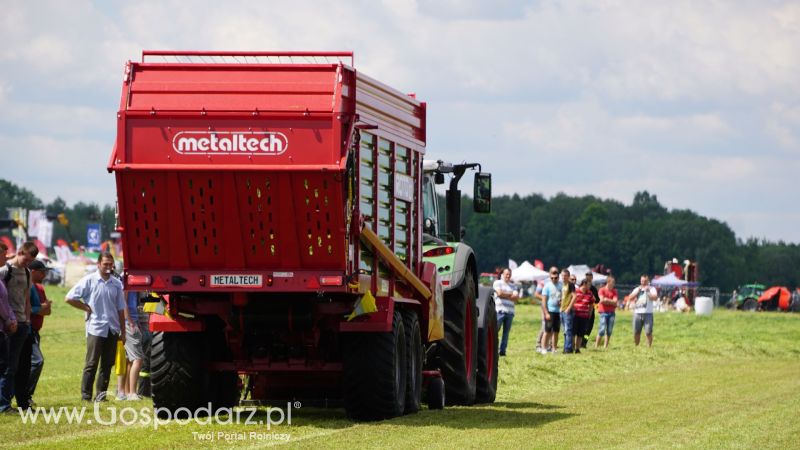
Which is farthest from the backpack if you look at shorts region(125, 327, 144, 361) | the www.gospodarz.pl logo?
shorts region(125, 327, 144, 361)

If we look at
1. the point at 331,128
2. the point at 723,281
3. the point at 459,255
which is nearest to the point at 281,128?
the point at 331,128

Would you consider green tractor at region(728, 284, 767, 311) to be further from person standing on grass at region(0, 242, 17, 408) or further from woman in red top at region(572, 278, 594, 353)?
person standing on grass at region(0, 242, 17, 408)

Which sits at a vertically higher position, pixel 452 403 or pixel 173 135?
pixel 173 135

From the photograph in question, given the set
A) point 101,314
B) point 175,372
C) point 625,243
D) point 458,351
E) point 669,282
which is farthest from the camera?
point 625,243

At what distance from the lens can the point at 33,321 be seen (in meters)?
17.3

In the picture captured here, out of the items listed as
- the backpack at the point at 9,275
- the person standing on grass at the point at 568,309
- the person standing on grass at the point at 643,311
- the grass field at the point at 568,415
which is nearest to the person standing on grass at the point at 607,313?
the person standing on grass at the point at 643,311

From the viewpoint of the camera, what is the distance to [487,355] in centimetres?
1941

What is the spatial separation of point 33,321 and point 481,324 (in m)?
5.58

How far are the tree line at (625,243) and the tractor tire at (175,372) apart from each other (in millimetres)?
156359

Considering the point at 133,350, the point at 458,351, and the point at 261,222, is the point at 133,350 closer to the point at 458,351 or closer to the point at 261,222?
the point at 458,351

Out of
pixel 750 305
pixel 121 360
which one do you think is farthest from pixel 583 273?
pixel 121 360

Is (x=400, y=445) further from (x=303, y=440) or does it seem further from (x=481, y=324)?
(x=481, y=324)

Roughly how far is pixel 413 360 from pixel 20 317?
4.20 meters

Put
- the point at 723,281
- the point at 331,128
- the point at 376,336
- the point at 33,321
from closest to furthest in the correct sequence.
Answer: the point at 331,128, the point at 376,336, the point at 33,321, the point at 723,281
